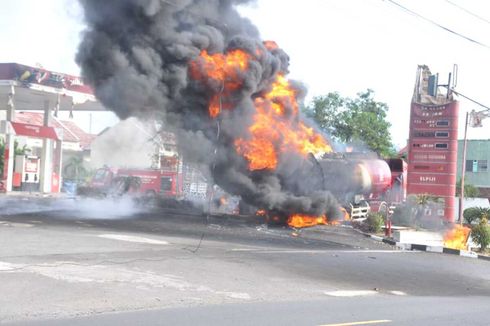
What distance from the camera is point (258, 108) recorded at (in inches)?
794

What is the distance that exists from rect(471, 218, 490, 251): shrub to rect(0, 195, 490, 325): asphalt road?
9.48 feet

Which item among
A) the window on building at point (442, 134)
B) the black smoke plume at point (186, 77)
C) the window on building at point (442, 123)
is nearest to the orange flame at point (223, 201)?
the black smoke plume at point (186, 77)

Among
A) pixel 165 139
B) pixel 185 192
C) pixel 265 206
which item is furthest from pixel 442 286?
pixel 185 192

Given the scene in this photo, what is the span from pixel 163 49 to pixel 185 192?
1140 cm

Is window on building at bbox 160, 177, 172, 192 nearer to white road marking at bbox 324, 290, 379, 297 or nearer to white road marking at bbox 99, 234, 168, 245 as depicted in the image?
white road marking at bbox 99, 234, 168, 245

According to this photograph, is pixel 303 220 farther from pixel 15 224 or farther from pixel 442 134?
pixel 15 224

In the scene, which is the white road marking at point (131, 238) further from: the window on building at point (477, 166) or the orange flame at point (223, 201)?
the window on building at point (477, 166)

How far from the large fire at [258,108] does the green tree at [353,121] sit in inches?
732

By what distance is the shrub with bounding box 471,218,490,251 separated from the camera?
19.7 m

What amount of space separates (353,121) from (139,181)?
15548 mm

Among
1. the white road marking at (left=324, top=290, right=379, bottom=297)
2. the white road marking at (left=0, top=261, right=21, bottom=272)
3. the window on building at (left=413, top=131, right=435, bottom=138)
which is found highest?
the window on building at (left=413, top=131, right=435, bottom=138)

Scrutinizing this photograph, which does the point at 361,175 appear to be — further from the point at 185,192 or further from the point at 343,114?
the point at 343,114

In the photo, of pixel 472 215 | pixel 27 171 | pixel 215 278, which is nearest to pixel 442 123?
pixel 472 215

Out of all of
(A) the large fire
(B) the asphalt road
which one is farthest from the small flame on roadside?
(B) the asphalt road
